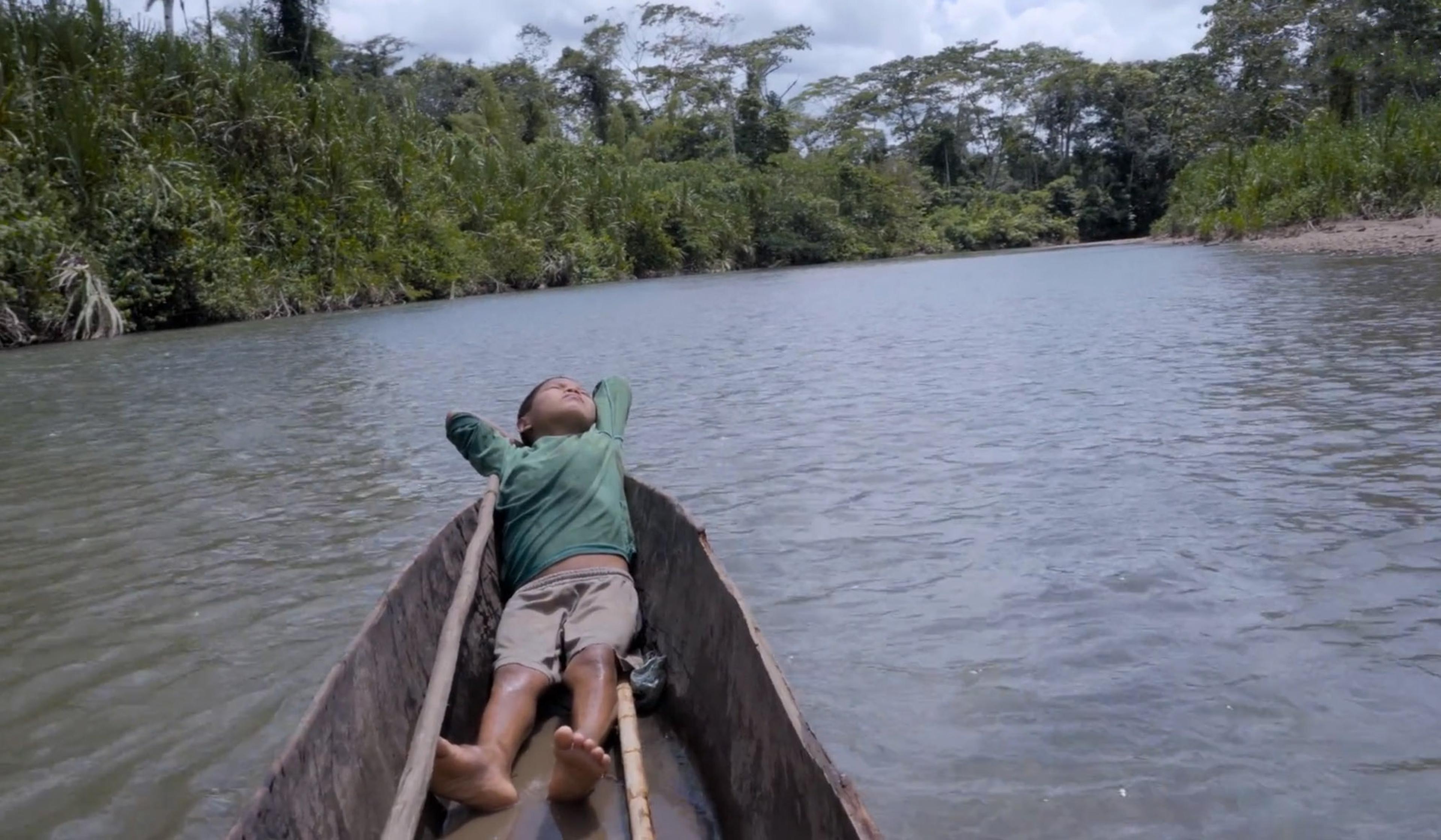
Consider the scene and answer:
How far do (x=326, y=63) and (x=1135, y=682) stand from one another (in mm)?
28928

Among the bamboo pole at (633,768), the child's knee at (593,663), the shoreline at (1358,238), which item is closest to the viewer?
the bamboo pole at (633,768)

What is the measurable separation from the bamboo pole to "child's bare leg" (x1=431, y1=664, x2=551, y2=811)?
0.20 metres

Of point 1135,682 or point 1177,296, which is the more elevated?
point 1177,296

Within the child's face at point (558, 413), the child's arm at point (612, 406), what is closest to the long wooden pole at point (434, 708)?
the child's face at point (558, 413)

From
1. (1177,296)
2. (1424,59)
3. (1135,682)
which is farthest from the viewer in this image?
(1424,59)

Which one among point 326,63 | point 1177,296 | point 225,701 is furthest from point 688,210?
point 225,701

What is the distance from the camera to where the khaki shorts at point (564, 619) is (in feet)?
9.26

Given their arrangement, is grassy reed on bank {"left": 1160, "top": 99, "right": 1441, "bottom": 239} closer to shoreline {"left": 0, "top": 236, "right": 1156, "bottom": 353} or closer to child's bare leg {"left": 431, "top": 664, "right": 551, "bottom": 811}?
shoreline {"left": 0, "top": 236, "right": 1156, "bottom": 353}

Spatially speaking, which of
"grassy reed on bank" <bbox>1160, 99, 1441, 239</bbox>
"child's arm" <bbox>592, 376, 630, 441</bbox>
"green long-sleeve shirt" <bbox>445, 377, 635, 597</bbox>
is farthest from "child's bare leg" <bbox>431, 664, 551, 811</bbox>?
"grassy reed on bank" <bbox>1160, 99, 1441, 239</bbox>

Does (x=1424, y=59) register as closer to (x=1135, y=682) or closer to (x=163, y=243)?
(x=163, y=243)

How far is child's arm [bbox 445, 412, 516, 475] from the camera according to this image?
150 inches

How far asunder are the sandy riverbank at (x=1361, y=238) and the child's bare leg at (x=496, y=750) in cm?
1557

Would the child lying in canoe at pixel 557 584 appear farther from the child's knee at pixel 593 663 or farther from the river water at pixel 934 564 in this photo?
the river water at pixel 934 564

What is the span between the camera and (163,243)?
16750 mm
